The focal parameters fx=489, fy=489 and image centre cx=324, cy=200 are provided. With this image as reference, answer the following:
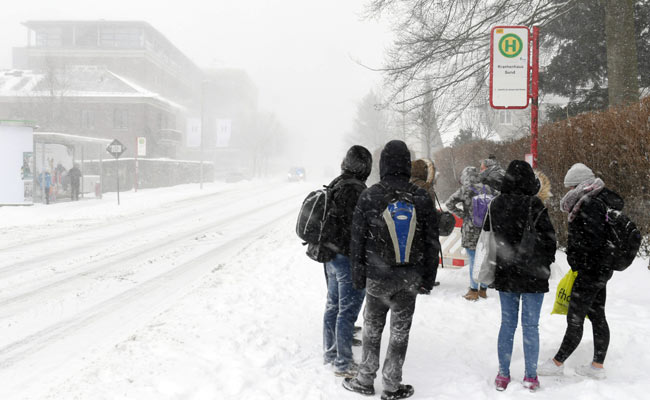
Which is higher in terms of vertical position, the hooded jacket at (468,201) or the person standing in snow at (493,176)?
the person standing in snow at (493,176)

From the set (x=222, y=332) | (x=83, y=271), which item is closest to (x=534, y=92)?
(x=222, y=332)

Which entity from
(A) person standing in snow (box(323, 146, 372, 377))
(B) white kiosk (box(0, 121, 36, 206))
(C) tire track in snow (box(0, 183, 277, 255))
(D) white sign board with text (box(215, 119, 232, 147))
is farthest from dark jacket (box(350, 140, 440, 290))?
(D) white sign board with text (box(215, 119, 232, 147))

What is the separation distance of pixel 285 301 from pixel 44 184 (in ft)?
61.3

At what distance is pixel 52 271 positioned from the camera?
861 centimetres

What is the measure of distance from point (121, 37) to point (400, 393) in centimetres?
6279

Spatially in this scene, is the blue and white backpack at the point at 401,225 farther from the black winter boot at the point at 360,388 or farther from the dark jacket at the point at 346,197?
the black winter boot at the point at 360,388

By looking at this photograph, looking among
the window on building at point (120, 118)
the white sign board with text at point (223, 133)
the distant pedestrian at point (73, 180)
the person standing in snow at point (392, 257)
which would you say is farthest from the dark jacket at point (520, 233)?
the window on building at point (120, 118)

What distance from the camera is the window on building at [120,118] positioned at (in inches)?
1791

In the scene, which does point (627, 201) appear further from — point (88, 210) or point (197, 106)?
point (197, 106)

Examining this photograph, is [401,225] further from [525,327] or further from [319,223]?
[525,327]

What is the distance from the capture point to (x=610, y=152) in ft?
20.6

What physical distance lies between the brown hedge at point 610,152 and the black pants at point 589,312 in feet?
8.41

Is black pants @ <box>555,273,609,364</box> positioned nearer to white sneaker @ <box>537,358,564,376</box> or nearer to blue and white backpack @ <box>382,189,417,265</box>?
white sneaker @ <box>537,358,564,376</box>

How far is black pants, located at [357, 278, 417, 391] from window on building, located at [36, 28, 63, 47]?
6593 cm
